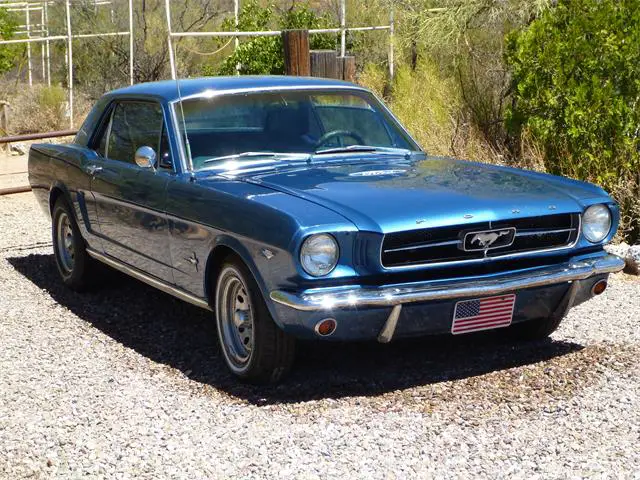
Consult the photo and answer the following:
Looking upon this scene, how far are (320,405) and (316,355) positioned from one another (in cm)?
93

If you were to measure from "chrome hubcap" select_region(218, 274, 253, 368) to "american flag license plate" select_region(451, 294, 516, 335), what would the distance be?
102 cm

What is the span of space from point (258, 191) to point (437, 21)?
9360 mm

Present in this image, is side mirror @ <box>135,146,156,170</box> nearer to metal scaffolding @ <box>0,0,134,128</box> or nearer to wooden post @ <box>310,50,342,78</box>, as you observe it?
wooden post @ <box>310,50,342,78</box>

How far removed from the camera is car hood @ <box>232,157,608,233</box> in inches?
204

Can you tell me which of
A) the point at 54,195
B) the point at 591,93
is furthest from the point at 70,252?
the point at 591,93

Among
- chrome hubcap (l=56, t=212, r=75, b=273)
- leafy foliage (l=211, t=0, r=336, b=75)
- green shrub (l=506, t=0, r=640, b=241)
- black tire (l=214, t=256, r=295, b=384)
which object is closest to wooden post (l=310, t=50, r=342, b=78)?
green shrub (l=506, t=0, r=640, b=241)

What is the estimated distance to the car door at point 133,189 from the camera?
633 centimetres

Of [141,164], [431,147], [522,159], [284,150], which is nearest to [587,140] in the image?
[522,159]

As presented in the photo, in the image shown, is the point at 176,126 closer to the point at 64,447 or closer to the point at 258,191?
the point at 258,191

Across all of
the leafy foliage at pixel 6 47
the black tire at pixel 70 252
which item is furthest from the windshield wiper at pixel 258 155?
the leafy foliage at pixel 6 47

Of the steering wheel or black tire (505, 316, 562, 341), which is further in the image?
the steering wheel

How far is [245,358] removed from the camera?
5.64 meters

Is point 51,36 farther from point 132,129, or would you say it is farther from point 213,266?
point 213,266

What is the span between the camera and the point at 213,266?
5793 millimetres
